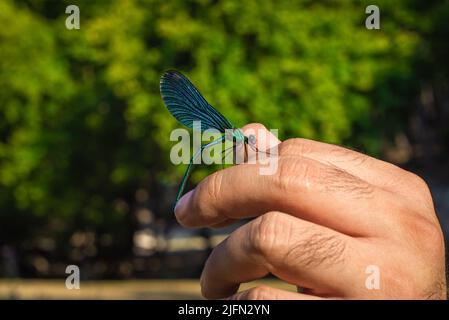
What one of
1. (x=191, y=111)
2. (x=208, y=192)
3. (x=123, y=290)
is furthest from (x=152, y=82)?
(x=208, y=192)

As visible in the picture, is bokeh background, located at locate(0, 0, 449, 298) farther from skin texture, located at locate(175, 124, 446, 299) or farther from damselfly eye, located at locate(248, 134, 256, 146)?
skin texture, located at locate(175, 124, 446, 299)

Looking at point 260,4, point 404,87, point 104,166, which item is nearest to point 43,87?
point 104,166

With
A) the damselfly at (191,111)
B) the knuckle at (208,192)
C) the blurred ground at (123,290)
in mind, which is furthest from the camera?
the blurred ground at (123,290)

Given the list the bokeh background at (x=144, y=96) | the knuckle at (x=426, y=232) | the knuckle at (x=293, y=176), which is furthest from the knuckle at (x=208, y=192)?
the bokeh background at (x=144, y=96)

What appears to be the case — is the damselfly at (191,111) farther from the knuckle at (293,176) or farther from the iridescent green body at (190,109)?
the knuckle at (293,176)

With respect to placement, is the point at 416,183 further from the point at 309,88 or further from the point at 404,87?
the point at 404,87
